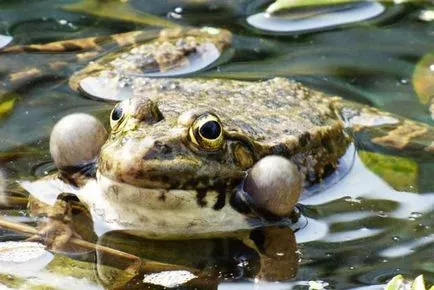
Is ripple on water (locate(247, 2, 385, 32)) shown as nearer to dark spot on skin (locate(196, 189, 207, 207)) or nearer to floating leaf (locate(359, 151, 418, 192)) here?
floating leaf (locate(359, 151, 418, 192))

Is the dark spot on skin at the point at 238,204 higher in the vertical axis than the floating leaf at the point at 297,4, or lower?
lower

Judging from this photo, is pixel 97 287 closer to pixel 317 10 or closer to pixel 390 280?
pixel 390 280

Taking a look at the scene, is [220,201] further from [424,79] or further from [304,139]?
[424,79]

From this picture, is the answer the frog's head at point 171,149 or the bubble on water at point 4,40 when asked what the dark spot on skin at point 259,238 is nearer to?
the frog's head at point 171,149

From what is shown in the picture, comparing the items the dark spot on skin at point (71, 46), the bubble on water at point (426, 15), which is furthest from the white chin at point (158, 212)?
the bubble on water at point (426, 15)

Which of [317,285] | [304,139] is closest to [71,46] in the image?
[304,139]

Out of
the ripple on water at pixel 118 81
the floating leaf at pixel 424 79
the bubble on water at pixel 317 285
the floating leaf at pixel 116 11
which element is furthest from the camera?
the floating leaf at pixel 116 11

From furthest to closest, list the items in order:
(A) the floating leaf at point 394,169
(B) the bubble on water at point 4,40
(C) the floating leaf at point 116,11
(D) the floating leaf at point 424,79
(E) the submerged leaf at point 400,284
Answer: (C) the floating leaf at point 116,11, (B) the bubble on water at point 4,40, (D) the floating leaf at point 424,79, (A) the floating leaf at point 394,169, (E) the submerged leaf at point 400,284
